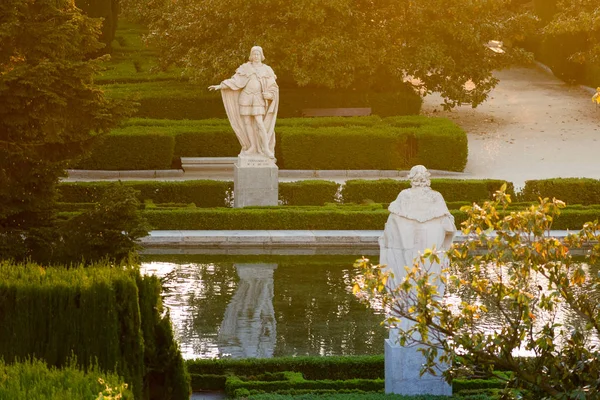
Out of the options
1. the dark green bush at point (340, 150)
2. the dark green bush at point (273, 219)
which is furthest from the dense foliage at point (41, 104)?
the dark green bush at point (340, 150)

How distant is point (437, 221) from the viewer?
40.1ft

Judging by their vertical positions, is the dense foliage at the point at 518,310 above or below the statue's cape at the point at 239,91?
below

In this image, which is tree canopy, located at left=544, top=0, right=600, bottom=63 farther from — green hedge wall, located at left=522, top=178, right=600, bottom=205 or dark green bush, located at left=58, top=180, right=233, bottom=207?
dark green bush, located at left=58, top=180, right=233, bottom=207

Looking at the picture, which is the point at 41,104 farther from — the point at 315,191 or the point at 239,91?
the point at 315,191

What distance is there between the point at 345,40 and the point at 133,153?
5.95 metres

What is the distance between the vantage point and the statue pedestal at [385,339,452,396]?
1213 centimetres

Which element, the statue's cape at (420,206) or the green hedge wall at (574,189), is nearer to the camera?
the statue's cape at (420,206)

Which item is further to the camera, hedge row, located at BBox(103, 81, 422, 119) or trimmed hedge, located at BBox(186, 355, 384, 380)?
hedge row, located at BBox(103, 81, 422, 119)

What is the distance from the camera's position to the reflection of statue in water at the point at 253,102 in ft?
74.7

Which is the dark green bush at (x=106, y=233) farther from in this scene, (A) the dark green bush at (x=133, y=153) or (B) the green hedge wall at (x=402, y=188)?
(A) the dark green bush at (x=133, y=153)

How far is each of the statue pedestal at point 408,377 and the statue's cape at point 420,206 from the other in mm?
1138

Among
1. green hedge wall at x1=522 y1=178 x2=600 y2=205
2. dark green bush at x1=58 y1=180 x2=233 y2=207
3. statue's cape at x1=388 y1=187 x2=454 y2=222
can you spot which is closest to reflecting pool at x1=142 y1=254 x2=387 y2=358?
statue's cape at x1=388 y1=187 x2=454 y2=222

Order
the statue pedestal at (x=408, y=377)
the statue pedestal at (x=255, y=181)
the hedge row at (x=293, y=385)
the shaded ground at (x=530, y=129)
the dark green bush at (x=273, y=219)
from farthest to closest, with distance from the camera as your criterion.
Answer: the shaded ground at (x=530, y=129) → the statue pedestal at (x=255, y=181) → the dark green bush at (x=273, y=219) → the statue pedestal at (x=408, y=377) → the hedge row at (x=293, y=385)

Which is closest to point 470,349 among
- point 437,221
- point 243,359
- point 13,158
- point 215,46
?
point 437,221
